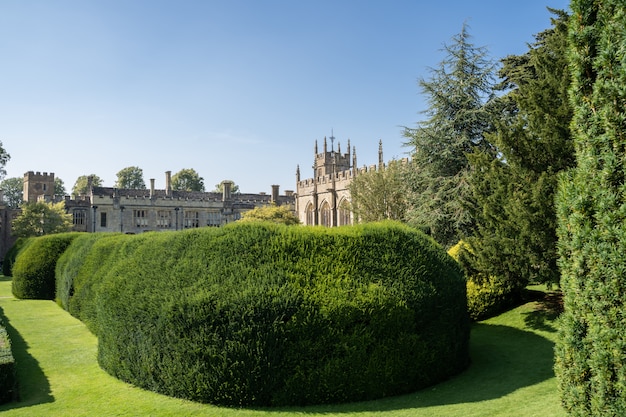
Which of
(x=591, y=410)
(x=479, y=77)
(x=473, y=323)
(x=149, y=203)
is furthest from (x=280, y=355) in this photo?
(x=149, y=203)

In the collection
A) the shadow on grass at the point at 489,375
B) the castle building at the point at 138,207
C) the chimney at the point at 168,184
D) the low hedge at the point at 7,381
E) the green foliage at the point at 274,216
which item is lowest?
the shadow on grass at the point at 489,375

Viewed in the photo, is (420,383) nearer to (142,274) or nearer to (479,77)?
(142,274)

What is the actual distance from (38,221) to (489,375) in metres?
44.3

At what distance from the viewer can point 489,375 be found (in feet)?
27.6

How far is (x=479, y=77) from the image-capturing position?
1819 centimetres

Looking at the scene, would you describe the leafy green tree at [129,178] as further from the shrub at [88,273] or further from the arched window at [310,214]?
the shrub at [88,273]

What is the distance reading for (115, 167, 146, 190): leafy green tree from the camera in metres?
85.9

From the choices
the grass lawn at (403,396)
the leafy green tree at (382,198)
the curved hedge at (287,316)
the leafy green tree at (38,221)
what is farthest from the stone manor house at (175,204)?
the curved hedge at (287,316)

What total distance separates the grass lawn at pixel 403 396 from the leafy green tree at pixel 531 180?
1.47 meters

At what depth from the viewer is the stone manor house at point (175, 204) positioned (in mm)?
49656

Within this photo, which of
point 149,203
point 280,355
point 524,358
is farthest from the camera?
point 149,203

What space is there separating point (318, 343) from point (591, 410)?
350 cm

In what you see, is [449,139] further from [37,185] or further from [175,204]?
[37,185]

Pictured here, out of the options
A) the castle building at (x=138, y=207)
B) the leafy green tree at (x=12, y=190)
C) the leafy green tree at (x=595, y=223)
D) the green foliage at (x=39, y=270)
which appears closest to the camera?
the leafy green tree at (x=595, y=223)
